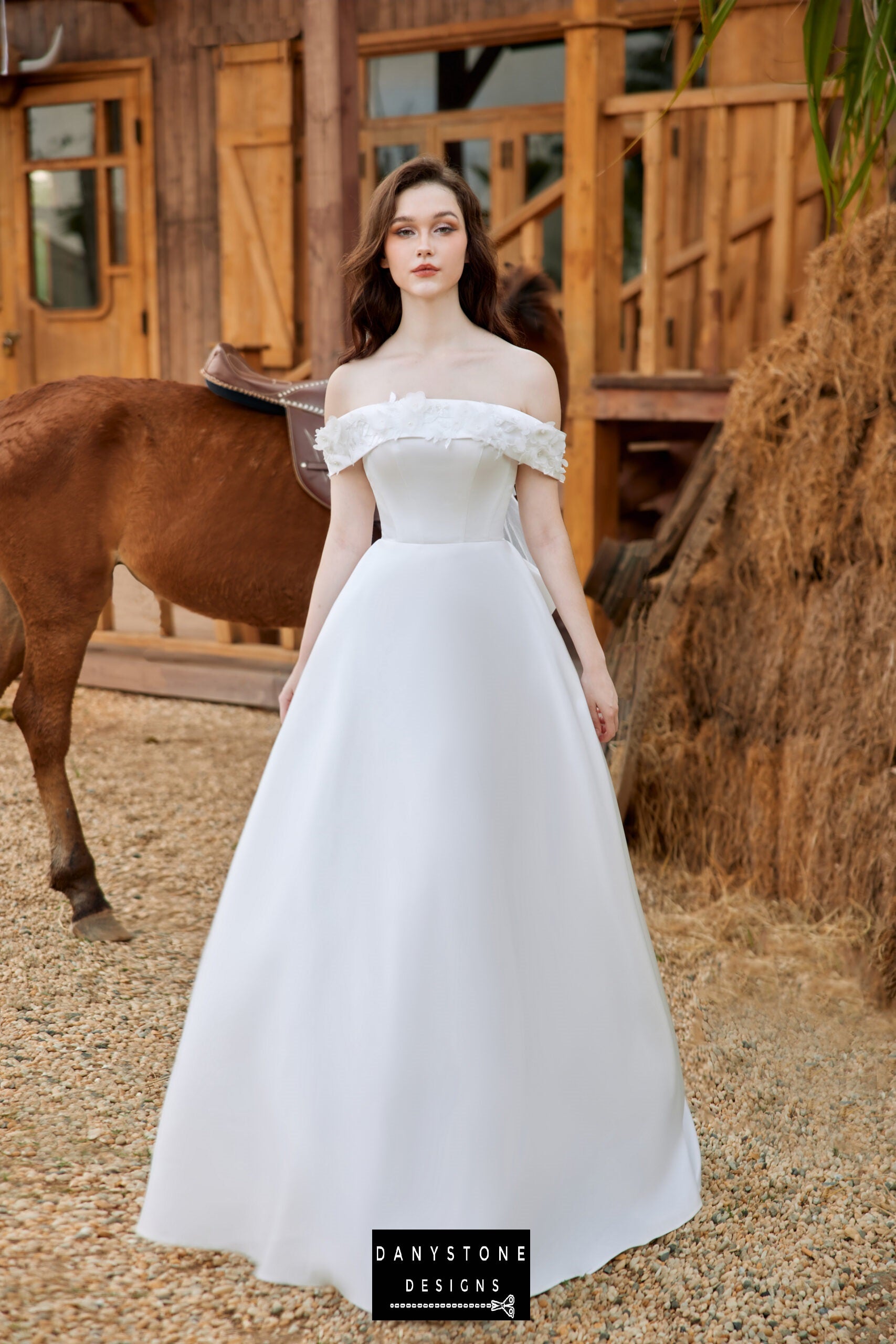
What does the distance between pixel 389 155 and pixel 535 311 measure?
4.76 metres

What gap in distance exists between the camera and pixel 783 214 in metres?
4.58

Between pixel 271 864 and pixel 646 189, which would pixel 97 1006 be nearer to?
pixel 271 864

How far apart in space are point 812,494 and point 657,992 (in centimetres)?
Result: 208

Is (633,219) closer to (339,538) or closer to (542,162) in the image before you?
(542,162)

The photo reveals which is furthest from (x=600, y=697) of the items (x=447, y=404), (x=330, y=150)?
(x=330, y=150)

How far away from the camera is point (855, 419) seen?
368cm

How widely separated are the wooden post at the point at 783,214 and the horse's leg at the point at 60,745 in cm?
266

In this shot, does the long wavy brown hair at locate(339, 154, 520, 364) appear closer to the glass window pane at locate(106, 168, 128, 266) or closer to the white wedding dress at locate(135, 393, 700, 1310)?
the white wedding dress at locate(135, 393, 700, 1310)

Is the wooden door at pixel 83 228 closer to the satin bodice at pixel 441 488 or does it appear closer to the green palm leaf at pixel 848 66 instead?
the green palm leaf at pixel 848 66

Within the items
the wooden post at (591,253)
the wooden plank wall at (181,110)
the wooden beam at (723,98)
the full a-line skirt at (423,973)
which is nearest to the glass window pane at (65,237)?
the wooden plank wall at (181,110)

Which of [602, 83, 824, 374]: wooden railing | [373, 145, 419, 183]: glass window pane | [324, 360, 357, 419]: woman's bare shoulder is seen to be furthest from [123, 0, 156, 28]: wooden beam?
[324, 360, 357, 419]: woman's bare shoulder

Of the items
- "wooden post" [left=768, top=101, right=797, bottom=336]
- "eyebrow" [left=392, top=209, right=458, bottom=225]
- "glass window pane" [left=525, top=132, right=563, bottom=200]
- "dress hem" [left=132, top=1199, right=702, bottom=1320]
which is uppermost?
"glass window pane" [left=525, top=132, right=563, bottom=200]

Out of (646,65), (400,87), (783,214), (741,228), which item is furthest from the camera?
(400,87)

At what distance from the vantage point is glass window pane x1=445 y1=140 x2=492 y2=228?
302 inches
